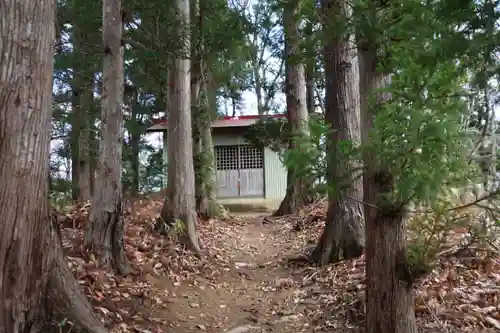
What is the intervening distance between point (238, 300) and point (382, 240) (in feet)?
9.02

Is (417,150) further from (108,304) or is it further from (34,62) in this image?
(108,304)

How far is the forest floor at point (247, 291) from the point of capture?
15.7ft

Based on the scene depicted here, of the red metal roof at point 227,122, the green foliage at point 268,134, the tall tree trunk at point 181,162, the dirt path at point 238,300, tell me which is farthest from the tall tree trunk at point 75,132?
the green foliage at point 268,134

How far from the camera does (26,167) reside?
3342 millimetres

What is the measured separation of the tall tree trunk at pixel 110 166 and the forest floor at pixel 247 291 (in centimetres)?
25

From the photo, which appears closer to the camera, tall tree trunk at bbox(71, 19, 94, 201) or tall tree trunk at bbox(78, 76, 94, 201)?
tall tree trunk at bbox(71, 19, 94, 201)

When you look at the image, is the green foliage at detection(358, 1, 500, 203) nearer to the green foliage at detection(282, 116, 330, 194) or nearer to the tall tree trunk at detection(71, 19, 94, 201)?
the green foliage at detection(282, 116, 330, 194)

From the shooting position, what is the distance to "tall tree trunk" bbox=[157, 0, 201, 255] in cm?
810

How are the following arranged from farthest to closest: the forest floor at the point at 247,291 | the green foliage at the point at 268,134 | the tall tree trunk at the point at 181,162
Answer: the green foliage at the point at 268,134, the tall tree trunk at the point at 181,162, the forest floor at the point at 247,291

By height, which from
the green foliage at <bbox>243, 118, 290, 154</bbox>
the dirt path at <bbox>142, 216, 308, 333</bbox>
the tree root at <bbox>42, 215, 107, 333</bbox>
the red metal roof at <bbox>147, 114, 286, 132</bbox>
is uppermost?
the red metal roof at <bbox>147, 114, 286, 132</bbox>

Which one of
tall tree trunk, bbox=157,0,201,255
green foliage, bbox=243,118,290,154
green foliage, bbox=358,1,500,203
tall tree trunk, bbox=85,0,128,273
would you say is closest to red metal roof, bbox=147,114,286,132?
green foliage, bbox=243,118,290,154

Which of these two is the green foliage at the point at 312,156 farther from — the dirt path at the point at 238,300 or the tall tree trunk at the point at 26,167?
the dirt path at the point at 238,300

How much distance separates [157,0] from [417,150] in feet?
19.5

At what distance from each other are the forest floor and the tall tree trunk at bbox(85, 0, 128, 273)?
251mm
